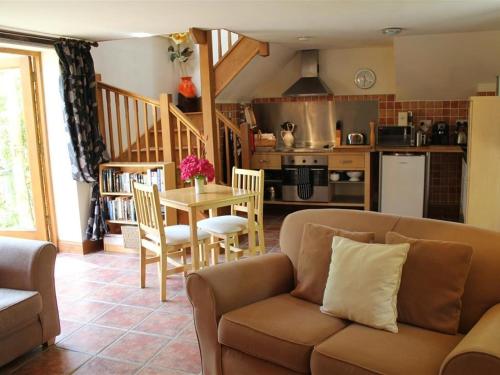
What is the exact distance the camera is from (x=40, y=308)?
9.43 ft

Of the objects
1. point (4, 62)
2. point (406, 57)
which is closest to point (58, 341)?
point (4, 62)

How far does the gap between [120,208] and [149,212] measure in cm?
→ 137

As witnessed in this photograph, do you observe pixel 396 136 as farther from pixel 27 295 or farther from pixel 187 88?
pixel 27 295

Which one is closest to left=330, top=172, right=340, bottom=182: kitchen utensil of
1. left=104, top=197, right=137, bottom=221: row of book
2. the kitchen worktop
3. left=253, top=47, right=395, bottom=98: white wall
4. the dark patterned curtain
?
the kitchen worktop

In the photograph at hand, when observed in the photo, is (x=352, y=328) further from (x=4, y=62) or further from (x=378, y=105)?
(x=378, y=105)

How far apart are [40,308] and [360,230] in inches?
75.7

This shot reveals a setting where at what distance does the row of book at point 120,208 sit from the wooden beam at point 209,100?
974 millimetres

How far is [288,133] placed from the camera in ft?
22.5

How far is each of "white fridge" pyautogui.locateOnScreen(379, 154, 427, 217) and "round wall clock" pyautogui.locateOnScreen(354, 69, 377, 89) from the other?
118cm

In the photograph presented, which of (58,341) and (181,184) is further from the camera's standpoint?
(181,184)

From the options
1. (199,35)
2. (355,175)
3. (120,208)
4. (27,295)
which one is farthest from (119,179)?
→ (355,175)

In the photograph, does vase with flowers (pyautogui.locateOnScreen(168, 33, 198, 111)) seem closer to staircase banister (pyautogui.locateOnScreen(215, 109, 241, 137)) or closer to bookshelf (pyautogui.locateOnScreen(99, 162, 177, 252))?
→ staircase banister (pyautogui.locateOnScreen(215, 109, 241, 137))

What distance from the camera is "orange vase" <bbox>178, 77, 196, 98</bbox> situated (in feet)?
21.7

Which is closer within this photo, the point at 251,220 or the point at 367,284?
the point at 367,284
